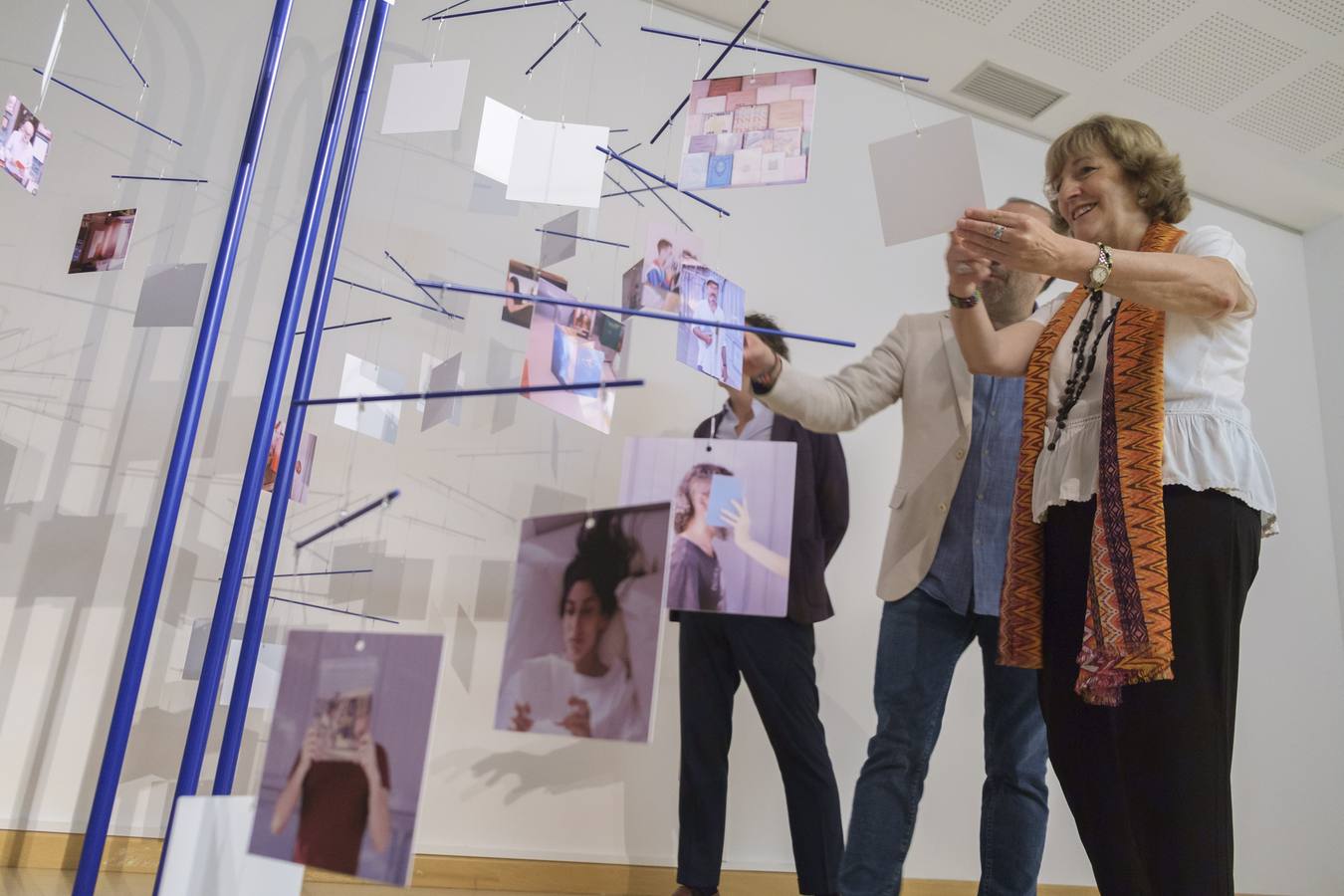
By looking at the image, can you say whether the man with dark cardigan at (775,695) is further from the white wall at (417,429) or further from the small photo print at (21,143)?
the small photo print at (21,143)

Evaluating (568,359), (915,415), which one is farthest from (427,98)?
(915,415)

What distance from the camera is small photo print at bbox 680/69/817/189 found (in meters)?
1.39

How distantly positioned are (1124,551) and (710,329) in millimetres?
561

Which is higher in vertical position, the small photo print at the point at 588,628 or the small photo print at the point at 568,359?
the small photo print at the point at 568,359

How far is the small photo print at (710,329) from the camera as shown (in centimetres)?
122

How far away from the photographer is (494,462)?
2.44m

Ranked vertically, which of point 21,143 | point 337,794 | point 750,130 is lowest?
point 337,794

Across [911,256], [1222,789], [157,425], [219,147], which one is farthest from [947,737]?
[219,147]

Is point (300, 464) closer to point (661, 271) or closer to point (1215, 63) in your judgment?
point (661, 271)

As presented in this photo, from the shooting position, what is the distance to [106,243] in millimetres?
1695

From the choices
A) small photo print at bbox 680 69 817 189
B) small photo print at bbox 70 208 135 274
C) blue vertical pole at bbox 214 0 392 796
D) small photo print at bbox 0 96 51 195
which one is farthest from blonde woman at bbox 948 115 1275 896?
small photo print at bbox 70 208 135 274

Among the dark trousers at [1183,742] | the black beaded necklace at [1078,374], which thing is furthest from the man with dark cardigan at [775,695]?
the dark trousers at [1183,742]

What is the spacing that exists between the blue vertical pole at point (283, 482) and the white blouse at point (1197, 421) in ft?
3.06

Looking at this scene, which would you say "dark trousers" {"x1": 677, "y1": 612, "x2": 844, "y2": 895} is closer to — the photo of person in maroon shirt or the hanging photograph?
the hanging photograph
